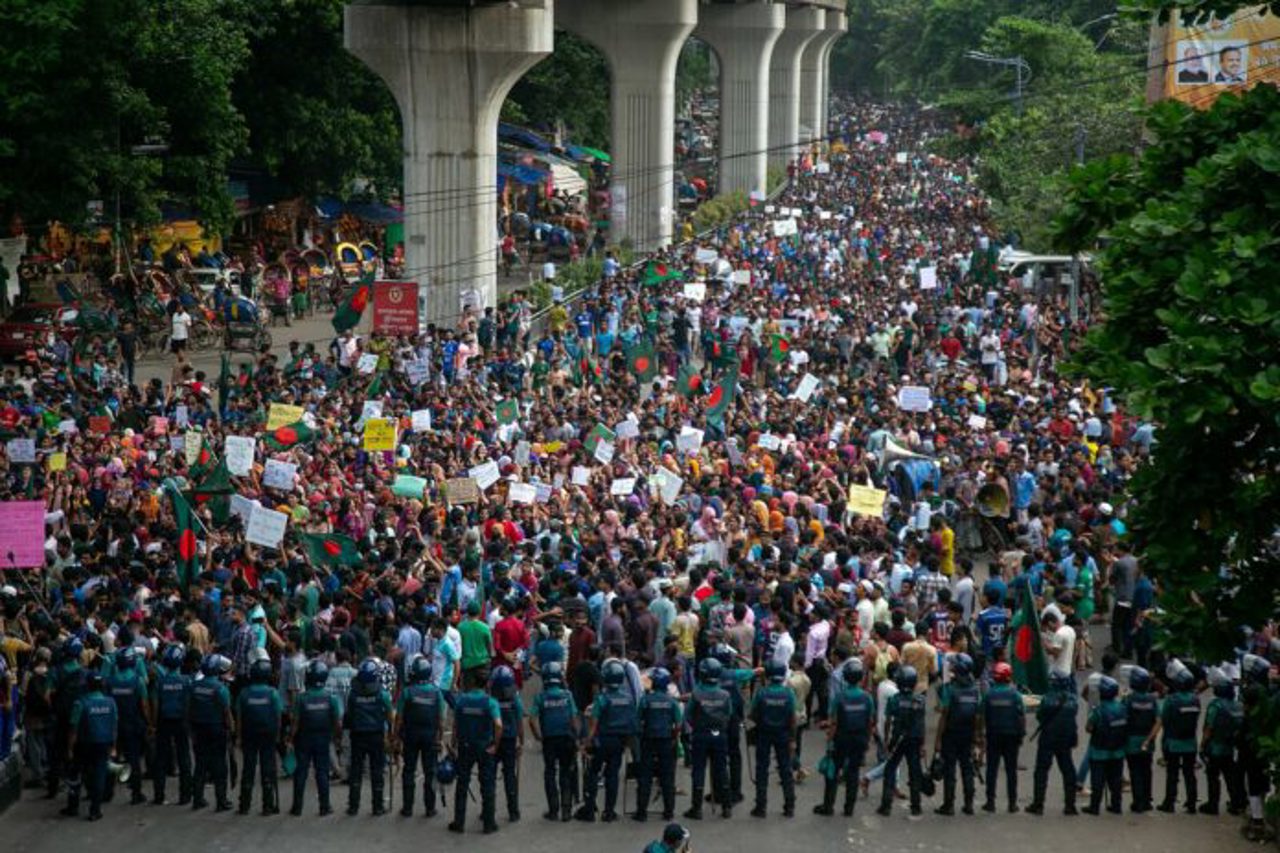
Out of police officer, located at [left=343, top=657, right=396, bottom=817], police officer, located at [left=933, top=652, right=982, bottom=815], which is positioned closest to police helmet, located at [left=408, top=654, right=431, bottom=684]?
police officer, located at [left=343, top=657, right=396, bottom=817]

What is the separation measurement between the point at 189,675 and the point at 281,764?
1.54 m

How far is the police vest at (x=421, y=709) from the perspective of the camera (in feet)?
49.5

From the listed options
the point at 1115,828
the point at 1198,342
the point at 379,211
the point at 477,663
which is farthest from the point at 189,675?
the point at 379,211

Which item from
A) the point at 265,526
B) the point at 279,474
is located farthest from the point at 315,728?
the point at 279,474

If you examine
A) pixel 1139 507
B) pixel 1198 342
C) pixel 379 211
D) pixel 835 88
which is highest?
pixel 835 88

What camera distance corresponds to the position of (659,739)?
1511cm

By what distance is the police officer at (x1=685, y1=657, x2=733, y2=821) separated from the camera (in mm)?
15047

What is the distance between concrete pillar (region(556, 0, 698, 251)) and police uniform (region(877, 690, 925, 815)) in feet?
119

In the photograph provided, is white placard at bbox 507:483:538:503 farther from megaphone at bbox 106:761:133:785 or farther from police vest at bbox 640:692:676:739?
police vest at bbox 640:692:676:739

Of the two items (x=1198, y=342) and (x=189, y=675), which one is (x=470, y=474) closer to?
(x=189, y=675)

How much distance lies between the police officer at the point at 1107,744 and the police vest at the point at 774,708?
219 cm

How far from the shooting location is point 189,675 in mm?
15422

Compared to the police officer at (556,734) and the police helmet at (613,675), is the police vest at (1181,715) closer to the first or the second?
the police helmet at (613,675)

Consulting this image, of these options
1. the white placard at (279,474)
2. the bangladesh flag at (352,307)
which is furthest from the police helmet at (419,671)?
the bangladesh flag at (352,307)
